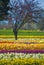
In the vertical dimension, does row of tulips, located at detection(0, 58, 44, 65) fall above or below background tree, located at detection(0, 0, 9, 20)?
above

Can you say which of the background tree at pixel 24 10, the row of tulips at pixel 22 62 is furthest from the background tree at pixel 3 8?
the row of tulips at pixel 22 62

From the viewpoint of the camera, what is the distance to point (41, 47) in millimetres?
13000

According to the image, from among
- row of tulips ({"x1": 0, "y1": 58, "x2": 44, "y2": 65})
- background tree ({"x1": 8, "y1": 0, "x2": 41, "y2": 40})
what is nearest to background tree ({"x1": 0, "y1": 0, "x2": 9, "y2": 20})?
background tree ({"x1": 8, "y1": 0, "x2": 41, "y2": 40})

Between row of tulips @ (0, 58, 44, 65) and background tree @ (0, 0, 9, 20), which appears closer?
row of tulips @ (0, 58, 44, 65)

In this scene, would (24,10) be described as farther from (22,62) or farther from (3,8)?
(22,62)

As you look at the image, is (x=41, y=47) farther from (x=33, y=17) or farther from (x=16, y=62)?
(x=33, y=17)

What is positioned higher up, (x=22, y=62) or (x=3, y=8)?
(x=22, y=62)

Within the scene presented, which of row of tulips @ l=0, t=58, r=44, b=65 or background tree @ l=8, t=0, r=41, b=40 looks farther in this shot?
background tree @ l=8, t=0, r=41, b=40

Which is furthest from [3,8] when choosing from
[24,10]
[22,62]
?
[22,62]

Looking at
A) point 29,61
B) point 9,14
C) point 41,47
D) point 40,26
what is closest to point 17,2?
point 9,14

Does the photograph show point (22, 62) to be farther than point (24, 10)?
No

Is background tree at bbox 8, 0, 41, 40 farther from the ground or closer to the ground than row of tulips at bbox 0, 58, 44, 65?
closer to the ground

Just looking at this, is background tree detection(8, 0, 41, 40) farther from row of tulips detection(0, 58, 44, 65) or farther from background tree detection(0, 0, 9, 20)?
row of tulips detection(0, 58, 44, 65)

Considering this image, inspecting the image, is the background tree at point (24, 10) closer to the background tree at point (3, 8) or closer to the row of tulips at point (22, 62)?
the background tree at point (3, 8)
